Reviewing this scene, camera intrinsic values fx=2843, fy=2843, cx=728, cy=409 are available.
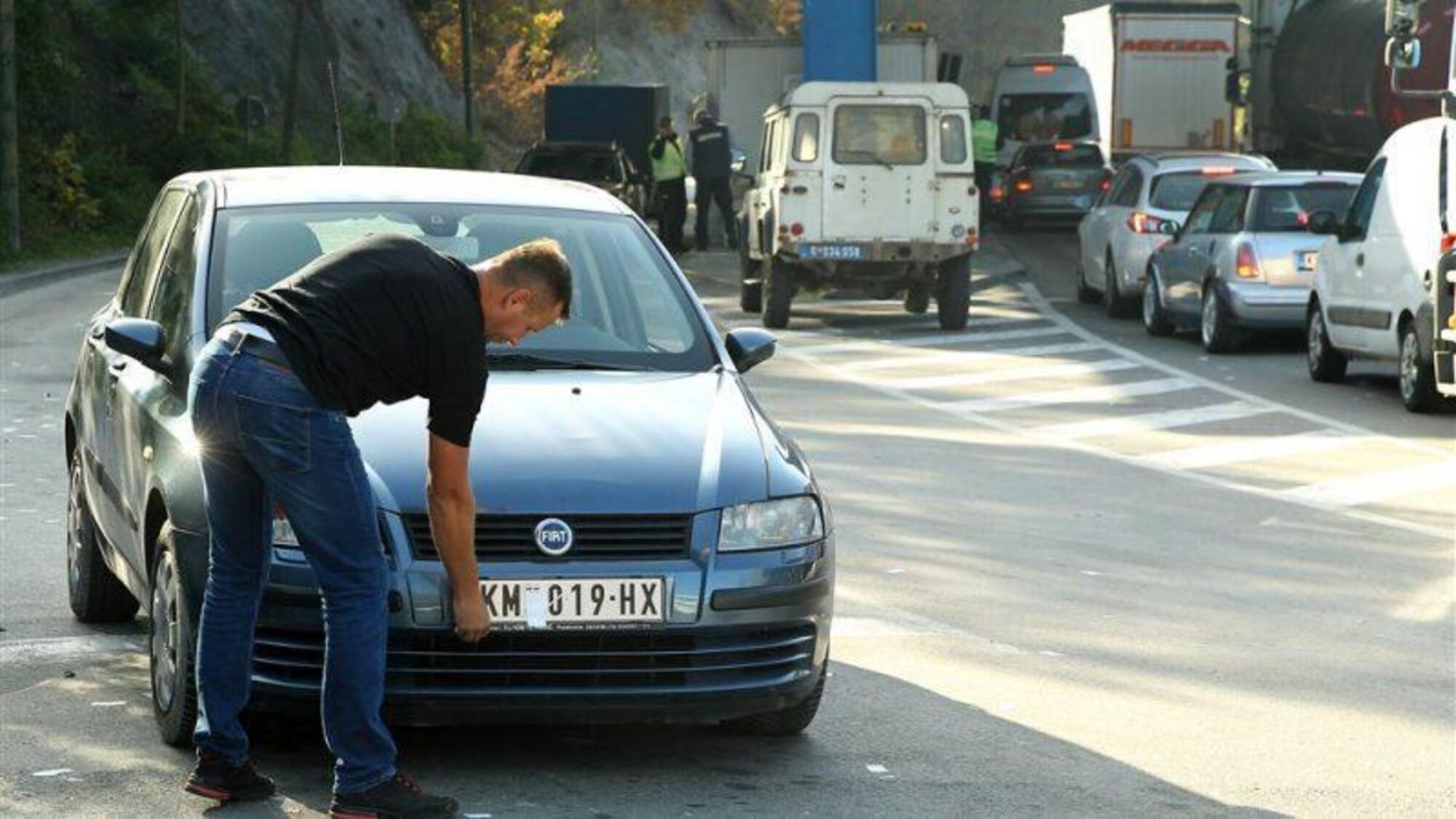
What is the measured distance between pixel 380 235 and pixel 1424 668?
14.6ft

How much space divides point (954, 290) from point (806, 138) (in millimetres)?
2084

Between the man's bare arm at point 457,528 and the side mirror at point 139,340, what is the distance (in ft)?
4.62

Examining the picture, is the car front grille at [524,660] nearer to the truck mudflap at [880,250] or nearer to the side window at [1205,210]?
the side window at [1205,210]

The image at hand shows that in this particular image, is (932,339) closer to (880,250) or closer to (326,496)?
(880,250)

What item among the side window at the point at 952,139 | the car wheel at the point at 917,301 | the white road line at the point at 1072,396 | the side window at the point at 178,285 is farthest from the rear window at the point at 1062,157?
the side window at the point at 178,285

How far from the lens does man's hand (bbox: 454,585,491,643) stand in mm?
6520

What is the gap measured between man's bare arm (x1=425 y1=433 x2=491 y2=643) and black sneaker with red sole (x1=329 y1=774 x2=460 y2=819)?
0.43 meters

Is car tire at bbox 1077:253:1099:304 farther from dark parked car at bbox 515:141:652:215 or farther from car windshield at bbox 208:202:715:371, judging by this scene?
car windshield at bbox 208:202:715:371

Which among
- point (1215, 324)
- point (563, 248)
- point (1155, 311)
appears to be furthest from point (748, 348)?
point (1155, 311)

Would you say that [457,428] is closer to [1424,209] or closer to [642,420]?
[642,420]

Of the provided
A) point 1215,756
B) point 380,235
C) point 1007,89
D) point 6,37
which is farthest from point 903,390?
point 1007,89

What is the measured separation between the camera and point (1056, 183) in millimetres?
43438

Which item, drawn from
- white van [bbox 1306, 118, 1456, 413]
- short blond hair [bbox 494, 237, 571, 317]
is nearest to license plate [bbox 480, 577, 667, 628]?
short blond hair [bbox 494, 237, 571, 317]

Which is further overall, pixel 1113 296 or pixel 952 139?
pixel 1113 296
